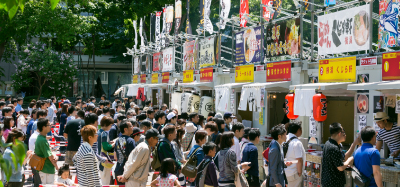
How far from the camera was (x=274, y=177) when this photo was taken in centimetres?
662

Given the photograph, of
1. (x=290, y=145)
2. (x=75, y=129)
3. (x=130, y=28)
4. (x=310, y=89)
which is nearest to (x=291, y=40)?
(x=310, y=89)

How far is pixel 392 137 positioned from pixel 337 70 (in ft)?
7.18

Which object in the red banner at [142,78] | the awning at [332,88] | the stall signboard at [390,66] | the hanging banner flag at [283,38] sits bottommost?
the awning at [332,88]

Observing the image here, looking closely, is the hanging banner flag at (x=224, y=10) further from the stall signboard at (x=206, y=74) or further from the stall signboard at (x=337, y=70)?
the stall signboard at (x=337, y=70)

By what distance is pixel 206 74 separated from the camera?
1642 cm

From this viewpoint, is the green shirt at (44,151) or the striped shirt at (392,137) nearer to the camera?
the green shirt at (44,151)

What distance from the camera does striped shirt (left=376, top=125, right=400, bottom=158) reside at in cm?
792

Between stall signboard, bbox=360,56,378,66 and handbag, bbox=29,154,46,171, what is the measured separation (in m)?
6.93

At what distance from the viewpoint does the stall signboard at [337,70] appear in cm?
909

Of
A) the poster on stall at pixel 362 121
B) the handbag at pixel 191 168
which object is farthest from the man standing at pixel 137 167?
the poster on stall at pixel 362 121

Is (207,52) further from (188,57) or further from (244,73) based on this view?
(244,73)

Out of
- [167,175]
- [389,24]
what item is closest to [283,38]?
[389,24]

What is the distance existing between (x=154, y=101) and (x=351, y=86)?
1751 cm

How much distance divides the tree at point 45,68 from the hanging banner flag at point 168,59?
430 inches
